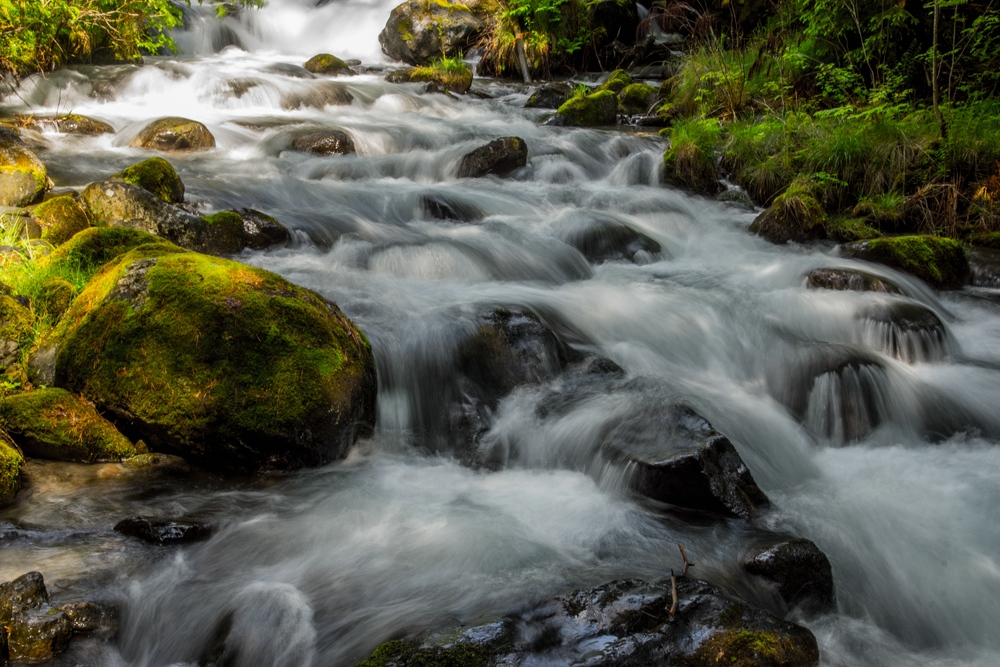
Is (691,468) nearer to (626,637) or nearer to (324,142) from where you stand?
(626,637)

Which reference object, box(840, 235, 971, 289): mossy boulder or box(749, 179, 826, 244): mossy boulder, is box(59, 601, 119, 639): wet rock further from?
box(749, 179, 826, 244): mossy boulder

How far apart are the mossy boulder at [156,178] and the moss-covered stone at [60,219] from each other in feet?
2.08

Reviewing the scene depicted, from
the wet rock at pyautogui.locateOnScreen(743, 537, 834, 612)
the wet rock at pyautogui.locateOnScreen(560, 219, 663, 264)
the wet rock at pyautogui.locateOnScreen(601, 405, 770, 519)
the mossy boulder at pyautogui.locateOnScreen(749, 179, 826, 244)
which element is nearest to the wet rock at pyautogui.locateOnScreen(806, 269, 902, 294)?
the mossy boulder at pyautogui.locateOnScreen(749, 179, 826, 244)

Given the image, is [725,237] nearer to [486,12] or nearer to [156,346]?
[156,346]

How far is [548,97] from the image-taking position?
45.4 feet

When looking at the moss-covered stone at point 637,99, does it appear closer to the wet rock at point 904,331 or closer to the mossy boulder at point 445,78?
the mossy boulder at point 445,78

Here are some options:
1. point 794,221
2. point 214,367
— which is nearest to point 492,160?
point 794,221

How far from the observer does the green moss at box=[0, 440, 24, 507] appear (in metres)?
3.30

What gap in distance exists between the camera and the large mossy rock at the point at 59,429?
144 inches

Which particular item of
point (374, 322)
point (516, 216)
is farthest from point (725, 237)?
point (374, 322)

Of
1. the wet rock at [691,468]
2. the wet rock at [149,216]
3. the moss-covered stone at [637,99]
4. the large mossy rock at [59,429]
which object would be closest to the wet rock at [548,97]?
the moss-covered stone at [637,99]

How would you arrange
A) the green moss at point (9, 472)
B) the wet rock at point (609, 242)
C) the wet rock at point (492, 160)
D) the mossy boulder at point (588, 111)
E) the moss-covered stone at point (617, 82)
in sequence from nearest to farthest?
the green moss at point (9, 472)
the wet rock at point (609, 242)
the wet rock at point (492, 160)
the mossy boulder at point (588, 111)
the moss-covered stone at point (617, 82)

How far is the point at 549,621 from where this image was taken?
2.54m

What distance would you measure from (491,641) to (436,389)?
7.76 ft
